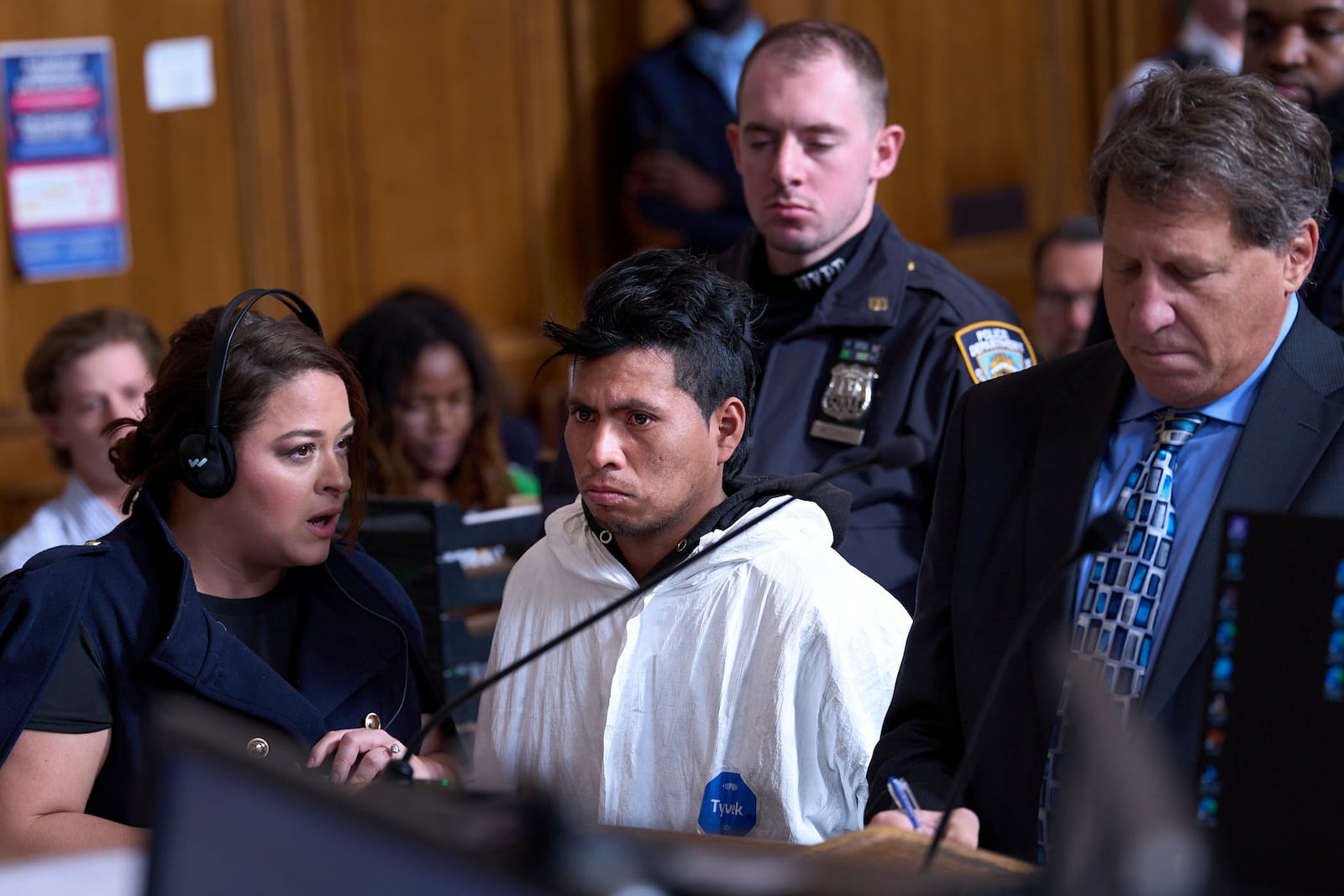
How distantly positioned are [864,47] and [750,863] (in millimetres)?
2257

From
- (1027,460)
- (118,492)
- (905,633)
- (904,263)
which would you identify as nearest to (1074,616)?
(1027,460)

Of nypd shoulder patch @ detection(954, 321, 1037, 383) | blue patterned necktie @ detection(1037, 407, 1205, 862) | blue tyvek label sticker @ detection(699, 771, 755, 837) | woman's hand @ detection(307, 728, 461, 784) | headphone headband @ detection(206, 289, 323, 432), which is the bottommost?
blue tyvek label sticker @ detection(699, 771, 755, 837)

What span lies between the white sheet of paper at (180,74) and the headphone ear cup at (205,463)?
294 centimetres

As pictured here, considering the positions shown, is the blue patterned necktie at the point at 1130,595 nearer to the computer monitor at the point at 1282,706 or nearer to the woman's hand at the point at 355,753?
the computer monitor at the point at 1282,706

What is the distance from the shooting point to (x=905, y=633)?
191 centimetres

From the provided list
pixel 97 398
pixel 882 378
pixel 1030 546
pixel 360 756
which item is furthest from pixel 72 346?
pixel 1030 546

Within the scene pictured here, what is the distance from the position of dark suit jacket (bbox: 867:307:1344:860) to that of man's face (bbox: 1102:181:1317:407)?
0.05 meters

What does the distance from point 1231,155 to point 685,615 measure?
2.82ft

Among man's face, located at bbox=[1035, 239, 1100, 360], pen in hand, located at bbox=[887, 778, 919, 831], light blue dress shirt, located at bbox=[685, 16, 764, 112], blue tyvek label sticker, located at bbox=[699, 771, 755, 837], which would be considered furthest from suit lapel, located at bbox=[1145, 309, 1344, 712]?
light blue dress shirt, located at bbox=[685, 16, 764, 112]

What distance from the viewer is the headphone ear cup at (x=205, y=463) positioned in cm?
193

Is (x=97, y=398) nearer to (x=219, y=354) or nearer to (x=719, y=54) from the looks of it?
(x=219, y=354)

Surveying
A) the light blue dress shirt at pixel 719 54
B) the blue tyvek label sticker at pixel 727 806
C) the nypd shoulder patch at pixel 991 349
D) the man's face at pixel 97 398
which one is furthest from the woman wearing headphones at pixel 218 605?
the light blue dress shirt at pixel 719 54

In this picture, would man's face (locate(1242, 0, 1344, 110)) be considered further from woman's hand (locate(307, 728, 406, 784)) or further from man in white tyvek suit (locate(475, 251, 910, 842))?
woman's hand (locate(307, 728, 406, 784))

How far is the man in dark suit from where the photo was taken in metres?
1.43
